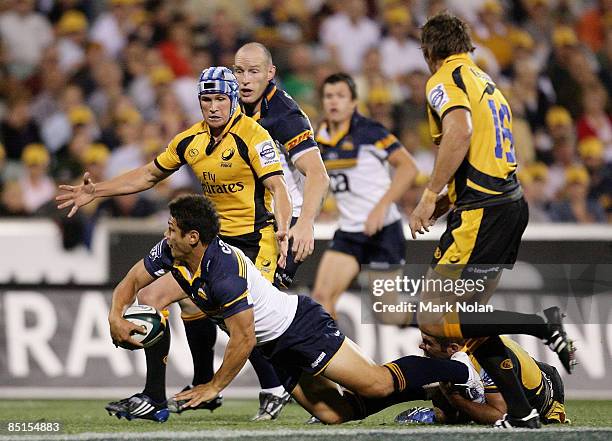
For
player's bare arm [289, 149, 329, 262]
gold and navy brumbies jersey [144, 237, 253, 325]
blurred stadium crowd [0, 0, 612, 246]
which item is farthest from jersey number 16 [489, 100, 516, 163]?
blurred stadium crowd [0, 0, 612, 246]

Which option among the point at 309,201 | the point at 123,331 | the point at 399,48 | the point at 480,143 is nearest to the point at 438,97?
the point at 480,143

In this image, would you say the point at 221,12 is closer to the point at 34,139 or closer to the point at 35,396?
the point at 34,139

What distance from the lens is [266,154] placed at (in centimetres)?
696

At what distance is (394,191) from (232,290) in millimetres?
3633

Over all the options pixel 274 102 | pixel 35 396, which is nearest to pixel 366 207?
pixel 274 102

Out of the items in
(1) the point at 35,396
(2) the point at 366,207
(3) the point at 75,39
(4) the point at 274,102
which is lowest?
(1) the point at 35,396

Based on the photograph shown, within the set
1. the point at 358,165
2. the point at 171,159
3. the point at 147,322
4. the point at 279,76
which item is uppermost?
the point at 279,76

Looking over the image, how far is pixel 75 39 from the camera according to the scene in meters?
13.5

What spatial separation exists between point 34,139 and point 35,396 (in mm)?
3871

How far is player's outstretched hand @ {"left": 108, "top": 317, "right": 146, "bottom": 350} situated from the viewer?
21.4 feet

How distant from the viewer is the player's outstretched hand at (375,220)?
9273mm

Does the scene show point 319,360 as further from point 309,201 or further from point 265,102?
point 265,102

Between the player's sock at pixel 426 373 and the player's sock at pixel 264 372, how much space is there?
1.21 meters

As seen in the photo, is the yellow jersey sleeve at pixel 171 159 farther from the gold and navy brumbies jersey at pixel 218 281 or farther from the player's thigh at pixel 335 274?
the player's thigh at pixel 335 274
